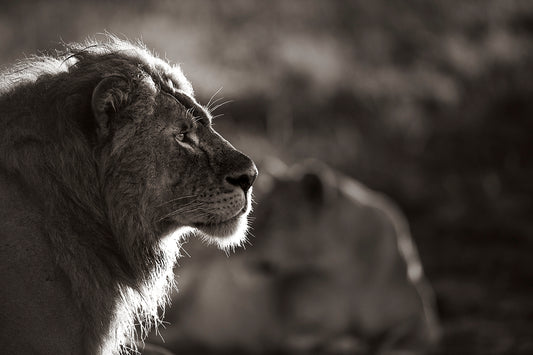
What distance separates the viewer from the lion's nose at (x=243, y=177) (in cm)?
413

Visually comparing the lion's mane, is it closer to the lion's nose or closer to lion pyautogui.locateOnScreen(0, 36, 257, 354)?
lion pyautogui.locateOnScreen(0, 36, 257, 354)

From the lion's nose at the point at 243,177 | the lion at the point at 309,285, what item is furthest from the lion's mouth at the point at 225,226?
the lion at the point at 309,285

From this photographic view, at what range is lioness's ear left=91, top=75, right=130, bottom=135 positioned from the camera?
12.7ft

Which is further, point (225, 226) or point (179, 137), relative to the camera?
point (225, 226)

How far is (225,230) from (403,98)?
10.5 metres

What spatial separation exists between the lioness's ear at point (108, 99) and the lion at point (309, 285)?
12.8 feet

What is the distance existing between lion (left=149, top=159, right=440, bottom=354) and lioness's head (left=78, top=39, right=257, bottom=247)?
11.8 ft

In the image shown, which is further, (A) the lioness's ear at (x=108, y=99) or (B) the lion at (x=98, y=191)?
(A) the lioness's ear at (x=108, y=99)

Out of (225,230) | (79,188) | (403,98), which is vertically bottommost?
(403,98)

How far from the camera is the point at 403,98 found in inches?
567

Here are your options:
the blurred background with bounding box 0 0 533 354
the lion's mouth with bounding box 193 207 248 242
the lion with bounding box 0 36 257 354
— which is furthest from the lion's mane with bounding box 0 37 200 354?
the blurred background with bounding box 0 0 533 354

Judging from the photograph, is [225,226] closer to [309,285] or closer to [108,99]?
[108,99]

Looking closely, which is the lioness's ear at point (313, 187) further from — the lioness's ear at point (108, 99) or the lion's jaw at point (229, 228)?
the lioness's ear at point (108, 99)

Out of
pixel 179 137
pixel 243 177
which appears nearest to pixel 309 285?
pixel 243 177
